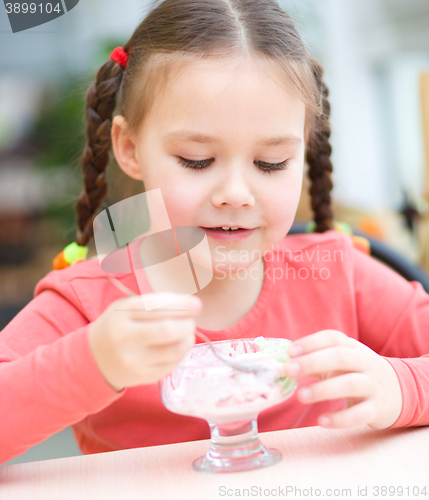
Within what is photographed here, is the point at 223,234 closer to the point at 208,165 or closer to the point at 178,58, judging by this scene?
the point at 208,165

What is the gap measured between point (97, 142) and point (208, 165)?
0.28m

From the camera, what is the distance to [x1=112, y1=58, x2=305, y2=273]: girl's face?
654 millimetres

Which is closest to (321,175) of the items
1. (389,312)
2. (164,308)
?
(389,312)

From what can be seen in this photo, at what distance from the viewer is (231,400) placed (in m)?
0.47

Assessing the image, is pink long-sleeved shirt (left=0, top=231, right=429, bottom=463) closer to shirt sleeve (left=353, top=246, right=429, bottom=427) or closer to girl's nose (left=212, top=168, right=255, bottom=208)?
shirt sleeve (left=353, top=246, right=429, bottom=427)

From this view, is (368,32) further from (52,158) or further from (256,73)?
(256,73)

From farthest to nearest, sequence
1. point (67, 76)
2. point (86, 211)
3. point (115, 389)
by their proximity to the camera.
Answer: point (67, 76), point (86, 211), point (115, 389)

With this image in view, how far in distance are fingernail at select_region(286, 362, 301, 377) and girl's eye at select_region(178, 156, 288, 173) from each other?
289 millimetres

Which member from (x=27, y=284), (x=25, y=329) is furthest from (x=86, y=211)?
(x=27, y=284)

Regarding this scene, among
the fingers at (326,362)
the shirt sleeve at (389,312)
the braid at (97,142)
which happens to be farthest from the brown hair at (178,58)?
Result: the fingers at (326,362)

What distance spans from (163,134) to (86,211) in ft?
0.86

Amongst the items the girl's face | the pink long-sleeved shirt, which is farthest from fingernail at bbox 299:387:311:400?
the girl's face

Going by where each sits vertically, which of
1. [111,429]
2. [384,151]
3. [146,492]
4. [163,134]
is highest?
[163,134]

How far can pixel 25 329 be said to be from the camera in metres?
0.70
